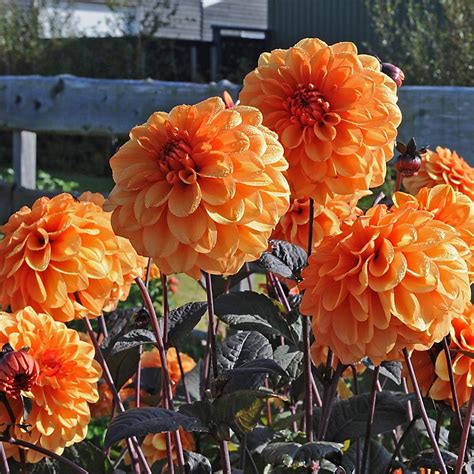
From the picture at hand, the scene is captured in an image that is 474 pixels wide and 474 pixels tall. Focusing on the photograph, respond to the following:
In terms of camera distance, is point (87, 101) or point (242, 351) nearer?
point (242, 351)

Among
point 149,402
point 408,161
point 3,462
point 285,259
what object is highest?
point 408,161

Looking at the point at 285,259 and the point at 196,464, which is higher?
the point at 285,259

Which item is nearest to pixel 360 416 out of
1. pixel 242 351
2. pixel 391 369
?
pixel 391 369

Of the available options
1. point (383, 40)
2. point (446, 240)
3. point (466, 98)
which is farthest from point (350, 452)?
point (383, 40)

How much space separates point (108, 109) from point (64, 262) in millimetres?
2493

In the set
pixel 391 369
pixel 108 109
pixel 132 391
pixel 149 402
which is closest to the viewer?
pixel 391 369

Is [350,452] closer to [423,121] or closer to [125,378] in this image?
[125,378]

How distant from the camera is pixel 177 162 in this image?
84cm

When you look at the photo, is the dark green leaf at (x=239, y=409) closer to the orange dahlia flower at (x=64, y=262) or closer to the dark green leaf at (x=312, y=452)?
the dark green leaf at (x=312, y=452)

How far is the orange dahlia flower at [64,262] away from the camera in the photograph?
1040mm

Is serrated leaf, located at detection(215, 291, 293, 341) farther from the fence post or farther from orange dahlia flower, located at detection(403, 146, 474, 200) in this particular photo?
the fence post

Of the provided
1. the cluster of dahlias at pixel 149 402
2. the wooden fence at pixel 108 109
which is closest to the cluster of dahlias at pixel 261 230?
the cluster of dahlias at pixel 149 402

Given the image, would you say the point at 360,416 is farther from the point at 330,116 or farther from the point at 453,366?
the point at 330,116

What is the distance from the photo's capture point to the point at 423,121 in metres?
2.60
